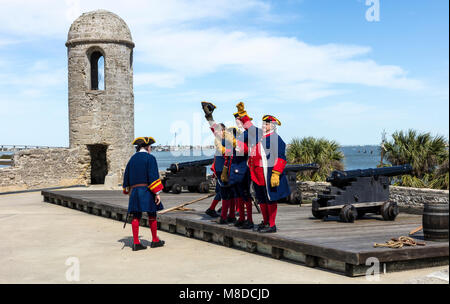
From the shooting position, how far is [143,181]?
820 centimetres

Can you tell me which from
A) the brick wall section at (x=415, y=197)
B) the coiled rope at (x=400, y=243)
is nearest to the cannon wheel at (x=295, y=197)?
the brick wall section at (x=415, y=197)

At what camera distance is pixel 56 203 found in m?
16.1

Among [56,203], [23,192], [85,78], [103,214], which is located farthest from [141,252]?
[85,78]

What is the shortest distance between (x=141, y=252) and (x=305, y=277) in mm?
2708

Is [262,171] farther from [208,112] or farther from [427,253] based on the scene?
[427,253]

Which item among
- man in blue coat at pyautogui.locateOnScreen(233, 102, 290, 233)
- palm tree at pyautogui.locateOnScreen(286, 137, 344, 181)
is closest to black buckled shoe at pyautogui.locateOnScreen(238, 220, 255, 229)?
man in blue coat at pyautogui.locateOnScreen(233, 102, 290, 233)

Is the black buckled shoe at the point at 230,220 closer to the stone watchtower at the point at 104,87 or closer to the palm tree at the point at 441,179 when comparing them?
the palm tree at the point at 441,179

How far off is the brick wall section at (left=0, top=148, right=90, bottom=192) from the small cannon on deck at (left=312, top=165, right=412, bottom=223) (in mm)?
13861

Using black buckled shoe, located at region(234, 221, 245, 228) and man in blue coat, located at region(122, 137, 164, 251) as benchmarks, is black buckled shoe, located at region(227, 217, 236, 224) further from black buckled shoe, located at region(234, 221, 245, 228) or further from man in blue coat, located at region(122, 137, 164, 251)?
man in blue coat, located at region(122, 137, 164, 251)

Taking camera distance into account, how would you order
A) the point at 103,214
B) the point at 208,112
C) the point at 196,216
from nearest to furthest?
the point at 208,112 < the point at 196,216 < the point at 103,214

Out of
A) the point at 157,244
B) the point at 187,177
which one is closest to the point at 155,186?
the point at 157,244

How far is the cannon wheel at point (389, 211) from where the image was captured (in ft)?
31.7

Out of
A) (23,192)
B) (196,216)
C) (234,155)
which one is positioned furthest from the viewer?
(23,192)
